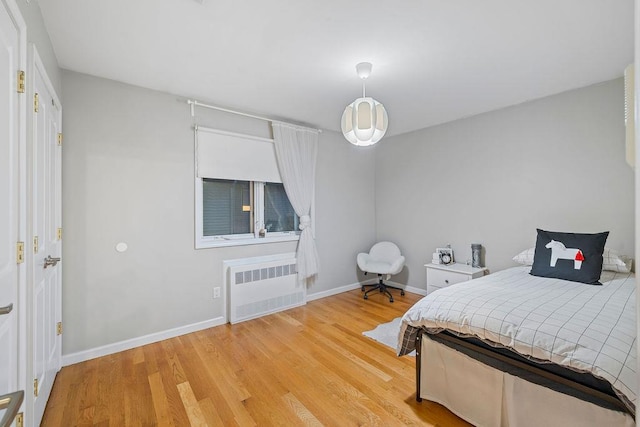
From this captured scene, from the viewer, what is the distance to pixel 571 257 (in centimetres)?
244

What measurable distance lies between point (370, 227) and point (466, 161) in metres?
1.79

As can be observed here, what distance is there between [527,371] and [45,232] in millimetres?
2998

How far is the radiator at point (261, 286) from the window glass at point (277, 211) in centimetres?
41

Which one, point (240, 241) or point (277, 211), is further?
point (277, 211)

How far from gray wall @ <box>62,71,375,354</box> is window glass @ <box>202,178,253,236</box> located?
0.21 meters

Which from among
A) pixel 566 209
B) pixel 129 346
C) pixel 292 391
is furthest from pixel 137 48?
pixel 566 209

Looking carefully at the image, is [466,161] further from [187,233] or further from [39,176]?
[39,176]

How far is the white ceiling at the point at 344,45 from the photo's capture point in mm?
1739

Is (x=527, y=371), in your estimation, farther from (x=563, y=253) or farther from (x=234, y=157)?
(x=234, y=157)

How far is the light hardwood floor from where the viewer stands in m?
1.79

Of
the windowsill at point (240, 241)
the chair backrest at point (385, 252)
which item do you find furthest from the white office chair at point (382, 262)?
the windowsill at point (240, 241)

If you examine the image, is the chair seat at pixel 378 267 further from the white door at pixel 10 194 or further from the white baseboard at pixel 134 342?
the white door at pixel 10 194

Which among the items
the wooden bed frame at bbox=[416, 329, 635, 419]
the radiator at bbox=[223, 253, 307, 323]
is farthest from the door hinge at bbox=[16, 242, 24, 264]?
the wooden bed frame at bbox=[416, 329, 635, 419]

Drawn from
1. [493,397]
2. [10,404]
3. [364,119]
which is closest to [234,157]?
[364,119]
